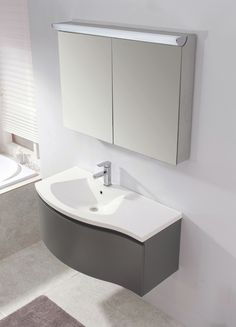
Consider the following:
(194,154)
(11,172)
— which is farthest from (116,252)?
(11,172)

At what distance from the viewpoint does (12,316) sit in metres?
2.63

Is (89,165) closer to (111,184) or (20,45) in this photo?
(111,184)

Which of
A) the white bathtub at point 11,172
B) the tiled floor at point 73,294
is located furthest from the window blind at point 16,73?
the tiled floor at point 73,294

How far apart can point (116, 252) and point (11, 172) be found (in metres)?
Answer: 1.29

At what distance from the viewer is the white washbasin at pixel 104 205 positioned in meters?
2.18

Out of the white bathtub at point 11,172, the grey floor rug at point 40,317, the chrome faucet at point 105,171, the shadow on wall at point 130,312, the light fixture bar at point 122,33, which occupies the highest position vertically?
the light fixture bar at point 122,33

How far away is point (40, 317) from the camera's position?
262 centimetres

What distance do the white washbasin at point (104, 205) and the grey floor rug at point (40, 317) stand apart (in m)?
0.60

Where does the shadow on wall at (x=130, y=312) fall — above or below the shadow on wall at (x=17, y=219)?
below

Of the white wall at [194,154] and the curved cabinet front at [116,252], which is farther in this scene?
the curved cabinet front at [116,252]

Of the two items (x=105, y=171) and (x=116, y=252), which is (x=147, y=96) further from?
(x=116, y=252)

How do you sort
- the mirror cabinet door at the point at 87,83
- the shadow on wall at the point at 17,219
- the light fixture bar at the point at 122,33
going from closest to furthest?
1. the light fixture bar at the point at 122,33
2. the mirror cabinet door at the point at 87,83
3. the shadow on wall at the point at 17,219

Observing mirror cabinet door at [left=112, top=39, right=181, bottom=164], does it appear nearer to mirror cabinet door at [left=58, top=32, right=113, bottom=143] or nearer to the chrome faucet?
mirror cabinet door at [left=58, top=32, right=113, bottom=143]

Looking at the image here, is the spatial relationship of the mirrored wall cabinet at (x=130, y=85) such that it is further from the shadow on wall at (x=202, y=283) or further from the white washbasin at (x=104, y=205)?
the shadow on wall at (x=202, y=283)
